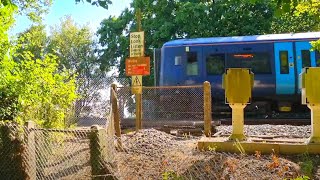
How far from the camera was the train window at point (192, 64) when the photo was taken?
1617 centimetres

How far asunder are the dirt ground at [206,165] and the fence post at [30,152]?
1.19 m

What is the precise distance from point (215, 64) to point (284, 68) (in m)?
2.49

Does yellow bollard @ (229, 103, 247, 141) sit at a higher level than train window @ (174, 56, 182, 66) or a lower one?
lower

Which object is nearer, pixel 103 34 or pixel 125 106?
pixel 125 106

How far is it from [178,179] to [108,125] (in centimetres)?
190

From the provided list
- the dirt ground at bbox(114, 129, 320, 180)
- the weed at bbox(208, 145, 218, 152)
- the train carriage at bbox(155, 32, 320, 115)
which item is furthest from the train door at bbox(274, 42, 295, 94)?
the weed at bbox(208, 145, 218, 152)

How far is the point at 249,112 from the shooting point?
597 inches

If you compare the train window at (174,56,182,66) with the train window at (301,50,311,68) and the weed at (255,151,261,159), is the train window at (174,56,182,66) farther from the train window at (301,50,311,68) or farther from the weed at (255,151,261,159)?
the weed at (255,151,261,159)

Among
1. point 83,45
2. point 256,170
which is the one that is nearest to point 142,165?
point 256,170

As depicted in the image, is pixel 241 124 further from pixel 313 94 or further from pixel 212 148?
pixel 313 94

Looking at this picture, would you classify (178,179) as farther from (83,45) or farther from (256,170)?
(83,45)

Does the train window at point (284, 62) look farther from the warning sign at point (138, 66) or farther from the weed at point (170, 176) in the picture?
the weed at point (170, 176)

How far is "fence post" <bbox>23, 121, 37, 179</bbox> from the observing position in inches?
230

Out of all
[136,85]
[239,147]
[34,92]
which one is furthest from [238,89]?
[136,85]
